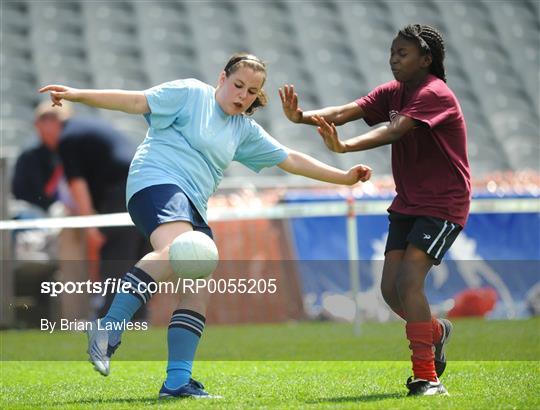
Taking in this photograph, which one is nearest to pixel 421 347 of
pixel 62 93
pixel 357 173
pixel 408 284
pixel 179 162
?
pixel 408 284

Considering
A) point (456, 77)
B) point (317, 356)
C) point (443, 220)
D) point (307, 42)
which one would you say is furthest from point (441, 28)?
point (443, 220)

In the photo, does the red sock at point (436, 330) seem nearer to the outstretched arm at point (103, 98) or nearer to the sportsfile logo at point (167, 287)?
the outstretched arm at point (103, 98)

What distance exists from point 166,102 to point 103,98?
0.98 feet

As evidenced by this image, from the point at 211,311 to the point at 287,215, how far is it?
140 cm

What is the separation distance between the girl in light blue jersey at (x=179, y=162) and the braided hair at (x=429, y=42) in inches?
24.1

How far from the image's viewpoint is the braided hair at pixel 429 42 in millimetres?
4631

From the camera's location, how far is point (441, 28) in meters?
28.5

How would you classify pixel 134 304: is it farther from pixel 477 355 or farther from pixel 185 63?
pixel 185 63

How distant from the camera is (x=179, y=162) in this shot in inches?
179

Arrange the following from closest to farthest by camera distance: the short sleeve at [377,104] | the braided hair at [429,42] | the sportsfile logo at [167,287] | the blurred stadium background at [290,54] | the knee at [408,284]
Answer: the knee at [408,284] < the braided hair at [429,42] < the short sleeve at [377,104] < the sportsfile logo at [167,287] < the blurred stadium background at [290,54]

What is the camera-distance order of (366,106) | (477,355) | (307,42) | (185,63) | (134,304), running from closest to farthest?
(134,304) < (366,106) < (477,355) < (185,63) < (307,42)

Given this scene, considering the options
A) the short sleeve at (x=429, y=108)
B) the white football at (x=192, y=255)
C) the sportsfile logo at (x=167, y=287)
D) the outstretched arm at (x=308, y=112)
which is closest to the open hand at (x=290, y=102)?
the outstretched arm at (x=308, y=112)

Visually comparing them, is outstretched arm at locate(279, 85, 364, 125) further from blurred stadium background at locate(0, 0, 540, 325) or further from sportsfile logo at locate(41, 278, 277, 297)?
blurred stadium background at locate(0, 0, 540, 325)

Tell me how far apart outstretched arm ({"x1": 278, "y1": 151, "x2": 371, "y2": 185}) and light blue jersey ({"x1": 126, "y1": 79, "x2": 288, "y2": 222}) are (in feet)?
1.33
